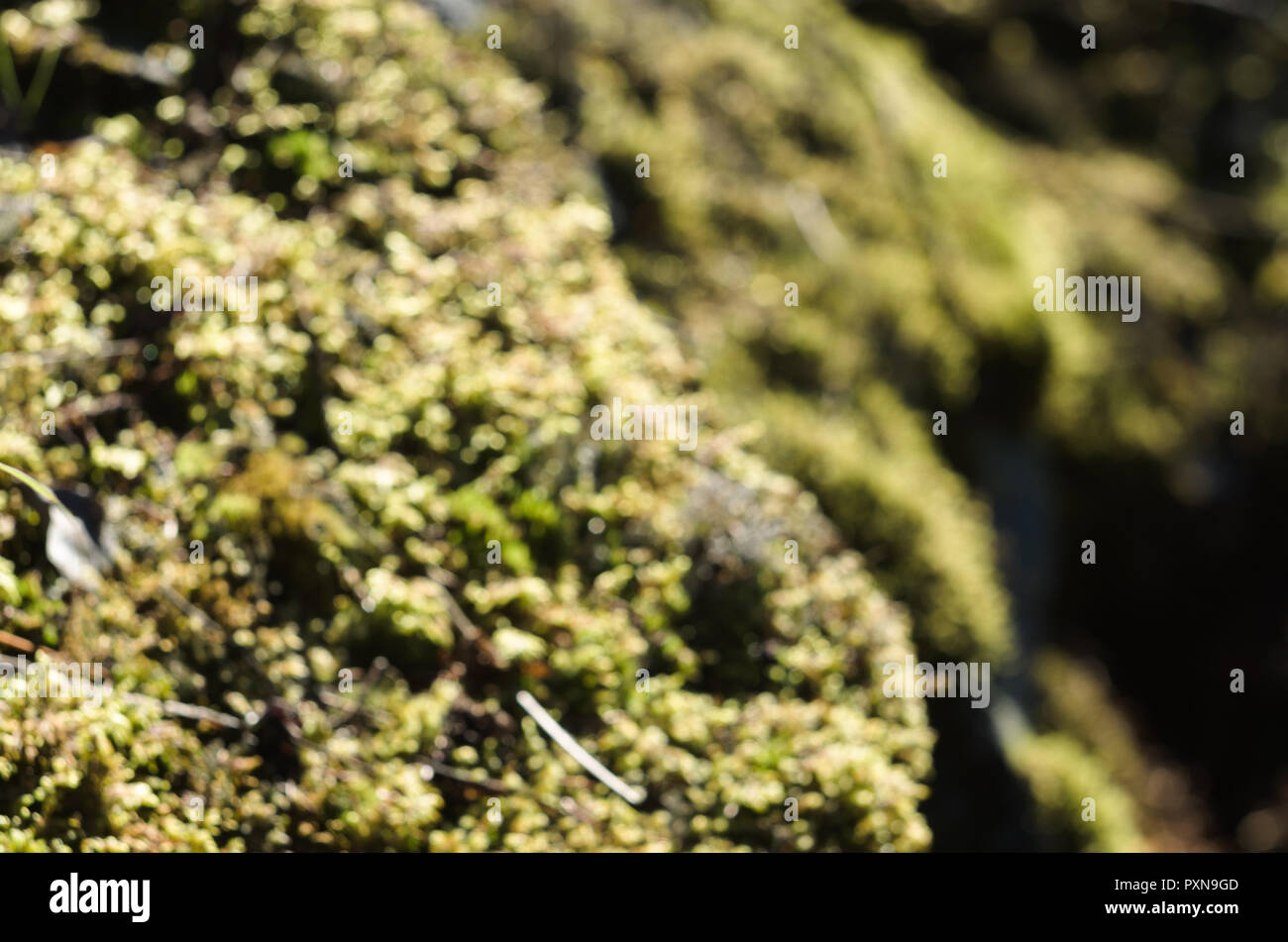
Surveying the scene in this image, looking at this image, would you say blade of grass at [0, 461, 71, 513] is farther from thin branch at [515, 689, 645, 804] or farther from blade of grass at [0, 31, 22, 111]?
blade of grass at [0, 31, 22, 111]

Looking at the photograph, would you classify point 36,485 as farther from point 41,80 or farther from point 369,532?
point 41,80

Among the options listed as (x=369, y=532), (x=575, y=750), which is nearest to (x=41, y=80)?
(x=369, y=532)

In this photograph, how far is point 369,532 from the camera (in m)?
3.94

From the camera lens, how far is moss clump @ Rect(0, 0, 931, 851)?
3424 mm

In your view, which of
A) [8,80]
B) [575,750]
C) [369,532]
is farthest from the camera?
[8,80]

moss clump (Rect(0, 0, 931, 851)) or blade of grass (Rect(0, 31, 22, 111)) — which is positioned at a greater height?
blade of grass (Rect(0, 31, 22, 111))

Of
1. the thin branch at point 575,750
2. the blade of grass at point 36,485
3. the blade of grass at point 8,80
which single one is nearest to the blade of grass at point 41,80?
the blade of grass at point 8,80

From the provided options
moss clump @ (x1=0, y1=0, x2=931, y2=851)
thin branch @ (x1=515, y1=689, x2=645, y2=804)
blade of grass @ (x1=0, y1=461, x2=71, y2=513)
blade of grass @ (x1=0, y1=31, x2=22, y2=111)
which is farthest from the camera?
blade of grass @ (x1=0, y1=31, x2=22, y2=111)

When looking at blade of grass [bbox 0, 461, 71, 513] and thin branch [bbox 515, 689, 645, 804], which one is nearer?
blade of grass [bbox 0, 461, 71, 513]

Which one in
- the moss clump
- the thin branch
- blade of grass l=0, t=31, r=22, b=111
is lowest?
the thin branch

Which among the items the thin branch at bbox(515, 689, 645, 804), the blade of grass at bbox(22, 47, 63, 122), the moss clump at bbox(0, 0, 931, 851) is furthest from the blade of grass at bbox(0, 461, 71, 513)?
the blade of grass at bbox(22, 47, 63, 122)

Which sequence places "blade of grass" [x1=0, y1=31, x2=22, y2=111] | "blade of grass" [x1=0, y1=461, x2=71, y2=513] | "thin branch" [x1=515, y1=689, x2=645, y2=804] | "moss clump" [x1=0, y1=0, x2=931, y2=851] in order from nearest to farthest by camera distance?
"blade of grass" [x1=0, y1=461, x2=71, y2=513] < "moss clump" [x1=0, y1=0, x2=931, y2=851] < "thin branch" [x1=515, y1=689, x2=645, y2=804] < "blade of grass" [x1=0, y1=31, x2=22, y2=111]

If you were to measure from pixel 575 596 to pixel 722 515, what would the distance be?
795 millimetres
